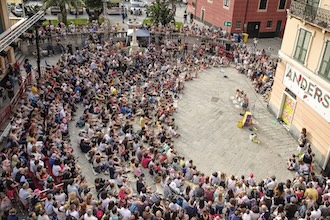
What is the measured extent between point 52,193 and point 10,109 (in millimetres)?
7099

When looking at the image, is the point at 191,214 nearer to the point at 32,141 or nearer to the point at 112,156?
the point at 112,156

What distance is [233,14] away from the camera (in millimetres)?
41031

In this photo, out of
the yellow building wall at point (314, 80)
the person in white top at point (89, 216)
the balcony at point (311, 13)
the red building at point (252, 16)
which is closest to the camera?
the person in white top at point (89, 216)

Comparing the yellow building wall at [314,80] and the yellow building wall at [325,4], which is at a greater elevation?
A: the yellow building wall at [325,4]

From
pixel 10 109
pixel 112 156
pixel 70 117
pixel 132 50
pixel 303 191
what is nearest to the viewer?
pixel 303 191

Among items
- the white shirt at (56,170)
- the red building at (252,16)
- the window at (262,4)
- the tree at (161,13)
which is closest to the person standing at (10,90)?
the white shirt at (56,170)

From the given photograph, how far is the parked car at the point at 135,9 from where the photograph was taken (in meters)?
52.5

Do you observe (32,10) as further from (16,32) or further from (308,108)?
(308,108)

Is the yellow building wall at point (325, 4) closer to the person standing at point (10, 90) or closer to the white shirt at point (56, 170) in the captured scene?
the white shirt at point (56, 170)

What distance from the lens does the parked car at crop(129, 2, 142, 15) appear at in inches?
2065

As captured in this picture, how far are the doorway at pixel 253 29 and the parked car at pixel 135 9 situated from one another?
18366 millimetres

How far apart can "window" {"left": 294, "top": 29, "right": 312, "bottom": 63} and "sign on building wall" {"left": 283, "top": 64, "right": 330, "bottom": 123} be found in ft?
2.88

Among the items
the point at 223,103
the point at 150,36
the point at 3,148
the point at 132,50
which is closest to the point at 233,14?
the point at 150,36

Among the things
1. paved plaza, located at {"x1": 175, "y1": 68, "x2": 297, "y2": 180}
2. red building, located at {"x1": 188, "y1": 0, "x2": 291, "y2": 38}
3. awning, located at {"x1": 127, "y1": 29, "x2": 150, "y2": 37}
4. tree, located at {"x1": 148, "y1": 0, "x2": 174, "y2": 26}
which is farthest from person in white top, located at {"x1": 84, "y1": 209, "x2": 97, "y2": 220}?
red building, located at {"x1": 188, "y1": 0, "x2": 291, "y2": 38}
